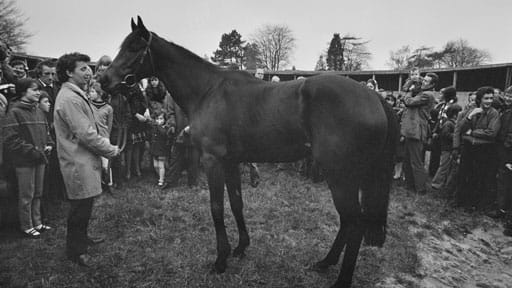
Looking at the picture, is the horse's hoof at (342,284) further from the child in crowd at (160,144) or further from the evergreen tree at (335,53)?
the evergreen tree at (335,53)

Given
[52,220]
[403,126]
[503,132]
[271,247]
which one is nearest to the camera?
[271,247]

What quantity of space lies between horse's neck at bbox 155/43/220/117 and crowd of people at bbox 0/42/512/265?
14.8 inches

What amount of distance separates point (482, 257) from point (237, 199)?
10.8 ft

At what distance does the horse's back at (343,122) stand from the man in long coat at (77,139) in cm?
207

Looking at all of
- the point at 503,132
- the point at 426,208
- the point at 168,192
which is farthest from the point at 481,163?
the point at 168,192

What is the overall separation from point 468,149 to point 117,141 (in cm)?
669

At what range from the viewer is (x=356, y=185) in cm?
264

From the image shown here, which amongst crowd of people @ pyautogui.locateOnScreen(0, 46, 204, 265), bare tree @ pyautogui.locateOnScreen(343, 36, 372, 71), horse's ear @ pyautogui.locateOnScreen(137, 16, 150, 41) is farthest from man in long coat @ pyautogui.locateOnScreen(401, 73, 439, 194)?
bare tree @ pyautogui.locateOnScreen(343, 36, 372, 71)

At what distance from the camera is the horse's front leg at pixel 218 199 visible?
301 centimetres

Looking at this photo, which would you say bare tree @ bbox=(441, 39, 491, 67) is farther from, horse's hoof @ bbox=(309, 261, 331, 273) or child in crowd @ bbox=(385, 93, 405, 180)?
horse's hoof @ bbox=(309, 261, 331, 273)

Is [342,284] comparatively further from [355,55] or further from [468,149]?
[355,55]

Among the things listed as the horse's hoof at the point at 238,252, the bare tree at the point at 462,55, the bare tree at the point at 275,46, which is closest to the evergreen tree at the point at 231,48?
the bare tree at the point at 275,46

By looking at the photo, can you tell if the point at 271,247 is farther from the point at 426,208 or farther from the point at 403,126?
the point at 403,126

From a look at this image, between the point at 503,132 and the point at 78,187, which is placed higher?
the point at 503,132
